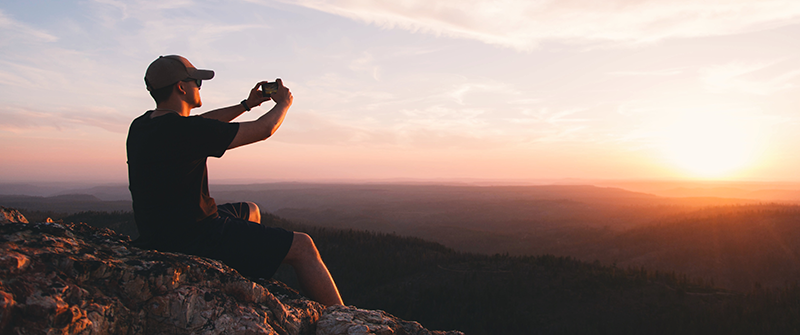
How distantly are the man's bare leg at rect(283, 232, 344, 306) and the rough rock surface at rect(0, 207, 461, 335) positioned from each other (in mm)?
104

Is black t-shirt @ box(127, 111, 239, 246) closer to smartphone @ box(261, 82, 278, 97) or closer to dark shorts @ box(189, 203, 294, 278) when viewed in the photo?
dark shorts @ box(189, 203, 294, 278)

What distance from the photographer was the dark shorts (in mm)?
2980

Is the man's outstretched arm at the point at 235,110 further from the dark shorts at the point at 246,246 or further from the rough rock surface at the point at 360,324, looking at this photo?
the rough rock surface at the point at 360,324

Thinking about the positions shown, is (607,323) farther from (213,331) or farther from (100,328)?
(100,328)

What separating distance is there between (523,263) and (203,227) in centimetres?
1154

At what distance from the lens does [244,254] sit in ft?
9.98

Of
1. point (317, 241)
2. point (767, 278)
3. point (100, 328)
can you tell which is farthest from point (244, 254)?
point (767, 278)

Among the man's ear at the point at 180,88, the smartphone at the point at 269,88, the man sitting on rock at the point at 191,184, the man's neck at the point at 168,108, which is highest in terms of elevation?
the smartphone at the point at 269,88

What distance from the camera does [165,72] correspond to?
2.86 metres

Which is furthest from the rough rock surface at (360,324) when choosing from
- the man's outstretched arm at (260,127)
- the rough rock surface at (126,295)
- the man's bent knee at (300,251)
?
the man's outstretched arm at (260,127)

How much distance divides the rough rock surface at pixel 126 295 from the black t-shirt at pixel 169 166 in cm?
24

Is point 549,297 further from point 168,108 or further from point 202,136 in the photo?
point 168,108

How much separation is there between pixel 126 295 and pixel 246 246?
2.86ft

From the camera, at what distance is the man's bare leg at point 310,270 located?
3076mm
